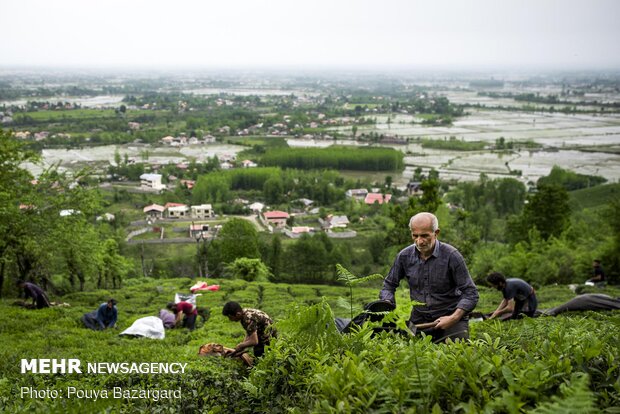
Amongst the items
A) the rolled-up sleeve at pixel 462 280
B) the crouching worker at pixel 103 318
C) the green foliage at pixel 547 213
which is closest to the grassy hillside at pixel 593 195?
the green foliage at pixel 547 213

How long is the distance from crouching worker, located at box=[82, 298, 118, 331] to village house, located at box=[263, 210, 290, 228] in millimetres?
33854

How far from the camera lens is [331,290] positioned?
16391 mm

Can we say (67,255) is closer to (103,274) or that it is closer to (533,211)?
(103,274)

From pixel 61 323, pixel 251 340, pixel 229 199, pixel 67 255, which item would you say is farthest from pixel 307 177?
pixel 251 340

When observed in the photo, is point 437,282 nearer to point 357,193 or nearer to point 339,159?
point 357,193

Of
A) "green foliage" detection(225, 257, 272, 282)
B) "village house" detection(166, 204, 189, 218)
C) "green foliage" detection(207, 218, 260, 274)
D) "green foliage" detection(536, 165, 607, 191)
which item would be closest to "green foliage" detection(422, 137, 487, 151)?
"green foliage" detection(536, 165, 607, 191)

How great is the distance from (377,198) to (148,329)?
4416 cm

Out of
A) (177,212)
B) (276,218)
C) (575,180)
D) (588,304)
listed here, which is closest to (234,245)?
(588,304)

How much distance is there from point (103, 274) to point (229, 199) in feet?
107

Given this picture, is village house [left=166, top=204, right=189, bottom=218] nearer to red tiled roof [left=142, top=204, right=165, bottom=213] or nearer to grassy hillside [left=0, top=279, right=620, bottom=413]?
red tiled roof [left=142, top=204, right=165, bottom=213]

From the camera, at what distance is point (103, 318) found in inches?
409

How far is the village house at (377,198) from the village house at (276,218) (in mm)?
9900

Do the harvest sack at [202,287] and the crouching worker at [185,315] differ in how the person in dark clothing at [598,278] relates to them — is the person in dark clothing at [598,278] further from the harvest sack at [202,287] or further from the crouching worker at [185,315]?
the crouching worker at [185,315]

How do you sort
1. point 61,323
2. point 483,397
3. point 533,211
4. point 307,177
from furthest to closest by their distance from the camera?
point 307,177 < point 533,211 < point 61,323 < point 483,397
